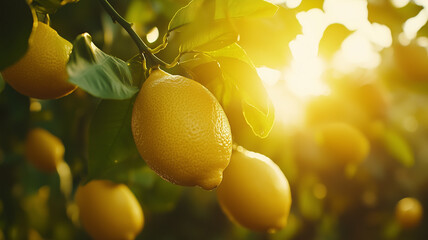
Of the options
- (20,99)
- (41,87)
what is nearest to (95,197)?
(20,99)

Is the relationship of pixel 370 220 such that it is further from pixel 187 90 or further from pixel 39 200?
pixel 187 90

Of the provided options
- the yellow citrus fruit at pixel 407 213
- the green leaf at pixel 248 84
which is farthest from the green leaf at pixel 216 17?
the yellow citrus fruit at pixel 407 213

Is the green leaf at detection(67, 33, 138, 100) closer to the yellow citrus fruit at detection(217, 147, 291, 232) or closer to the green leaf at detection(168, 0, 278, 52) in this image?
the green leaf at detection(168, 0, 278, 52)

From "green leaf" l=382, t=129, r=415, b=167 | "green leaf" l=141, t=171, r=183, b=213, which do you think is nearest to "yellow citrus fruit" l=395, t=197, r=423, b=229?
"green leaf" l=382, t=129, r=415, b=167

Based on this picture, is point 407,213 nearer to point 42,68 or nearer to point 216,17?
point 216,17

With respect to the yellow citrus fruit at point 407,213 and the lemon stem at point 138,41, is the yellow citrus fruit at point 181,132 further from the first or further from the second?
the yellow citrus fruit at point 407,213

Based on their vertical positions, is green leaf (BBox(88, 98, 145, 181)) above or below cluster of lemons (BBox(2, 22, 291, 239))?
below
